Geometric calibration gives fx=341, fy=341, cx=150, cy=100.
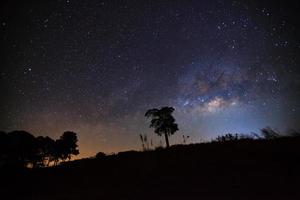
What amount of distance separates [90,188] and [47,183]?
4245 millimetres

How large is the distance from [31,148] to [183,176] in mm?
44706

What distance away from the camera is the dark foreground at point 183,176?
13.5 meters

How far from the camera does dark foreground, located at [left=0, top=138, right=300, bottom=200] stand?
1353 cm

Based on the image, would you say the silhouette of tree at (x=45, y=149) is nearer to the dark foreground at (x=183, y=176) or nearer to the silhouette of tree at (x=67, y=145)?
the silhouette of tree at (x=67, y=145)

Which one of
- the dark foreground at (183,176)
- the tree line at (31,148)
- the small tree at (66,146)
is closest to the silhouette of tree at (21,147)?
the tree line at (31,148)

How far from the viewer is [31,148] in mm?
55469

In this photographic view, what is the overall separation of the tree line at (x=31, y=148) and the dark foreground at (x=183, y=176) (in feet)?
76.3

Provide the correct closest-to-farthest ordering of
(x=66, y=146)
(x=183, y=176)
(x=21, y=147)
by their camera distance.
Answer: (x=183, y=176) < (x=21, y=147) < (x=66, y=146)

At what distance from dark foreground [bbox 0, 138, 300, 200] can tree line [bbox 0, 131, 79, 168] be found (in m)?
23.3

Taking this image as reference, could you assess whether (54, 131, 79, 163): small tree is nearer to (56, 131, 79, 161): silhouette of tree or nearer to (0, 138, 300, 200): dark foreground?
(56, 131, 79, 161): silhouette of tree

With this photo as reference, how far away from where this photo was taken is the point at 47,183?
65.4 ft

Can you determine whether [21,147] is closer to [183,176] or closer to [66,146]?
[66,146]

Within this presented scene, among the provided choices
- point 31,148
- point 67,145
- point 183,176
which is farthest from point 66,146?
point 183,176

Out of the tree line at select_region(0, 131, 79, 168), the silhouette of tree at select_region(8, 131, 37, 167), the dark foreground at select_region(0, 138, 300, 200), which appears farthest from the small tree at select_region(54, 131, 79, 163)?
the dark foreground at select_region(0, 138, 300, 200)
